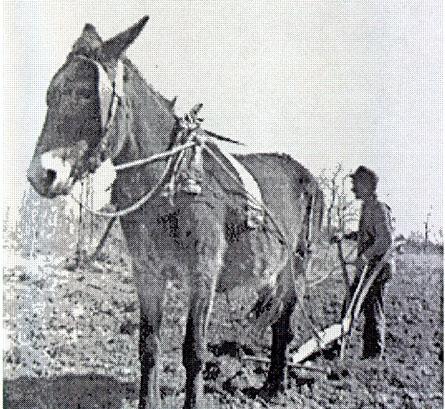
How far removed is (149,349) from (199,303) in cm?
16

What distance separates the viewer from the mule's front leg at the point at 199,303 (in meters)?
1.56

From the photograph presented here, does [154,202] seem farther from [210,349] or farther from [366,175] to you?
[366,175]

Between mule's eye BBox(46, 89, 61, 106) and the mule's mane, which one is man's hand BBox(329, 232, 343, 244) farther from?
mule's eye BBox(46, 89, 61, 106)

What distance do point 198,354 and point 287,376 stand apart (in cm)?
23

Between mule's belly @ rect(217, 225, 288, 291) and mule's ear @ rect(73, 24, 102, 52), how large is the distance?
17.4 inches

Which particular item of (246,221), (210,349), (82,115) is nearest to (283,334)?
(210,349)

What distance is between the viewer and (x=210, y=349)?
5.47 ft

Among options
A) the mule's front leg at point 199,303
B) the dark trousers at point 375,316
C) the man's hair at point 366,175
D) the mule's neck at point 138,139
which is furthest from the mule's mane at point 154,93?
the dark trousers at point 375,316

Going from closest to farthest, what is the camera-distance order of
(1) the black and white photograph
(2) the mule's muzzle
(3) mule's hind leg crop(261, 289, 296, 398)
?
(2) the mule's muzzle → (1) the black and white photograph → (3) mule's hind leg crop(261, 289, 296, 398)

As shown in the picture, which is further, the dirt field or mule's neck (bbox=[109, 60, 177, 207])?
the dirt field

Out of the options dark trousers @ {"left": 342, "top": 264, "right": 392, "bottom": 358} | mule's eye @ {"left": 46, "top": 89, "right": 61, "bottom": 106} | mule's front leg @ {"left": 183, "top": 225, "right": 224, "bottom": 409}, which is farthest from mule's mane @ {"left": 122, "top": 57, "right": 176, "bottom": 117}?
dark trousers @ {"left": 342, "top": 264, "right": 392, "bottom": 358}

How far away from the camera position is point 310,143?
1.68 m

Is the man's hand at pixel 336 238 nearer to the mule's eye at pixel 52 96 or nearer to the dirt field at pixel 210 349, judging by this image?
the dirt field at pixel 210 349

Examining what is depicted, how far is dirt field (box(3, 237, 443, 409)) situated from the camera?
65.1 inches
